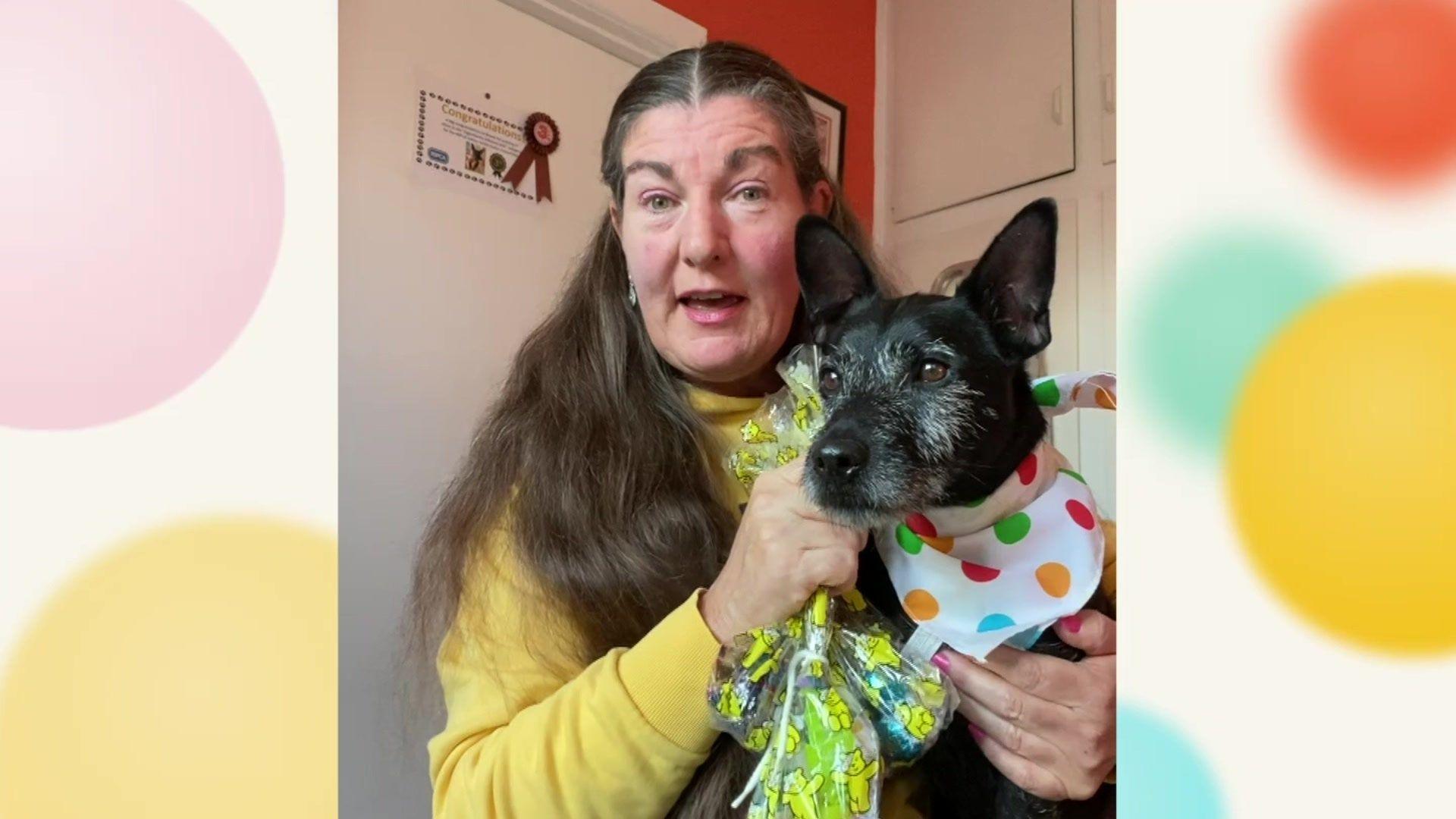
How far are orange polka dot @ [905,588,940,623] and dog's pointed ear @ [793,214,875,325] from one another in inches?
11.6

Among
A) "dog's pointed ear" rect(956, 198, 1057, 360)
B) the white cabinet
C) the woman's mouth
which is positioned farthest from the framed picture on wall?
"dog's pointed ear" rect(956, 198, 1057, 360)

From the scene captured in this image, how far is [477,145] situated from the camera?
Result: 4.47 ft

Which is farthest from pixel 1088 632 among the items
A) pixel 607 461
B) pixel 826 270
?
pixel 607 461

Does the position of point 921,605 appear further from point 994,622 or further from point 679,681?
point 679,681

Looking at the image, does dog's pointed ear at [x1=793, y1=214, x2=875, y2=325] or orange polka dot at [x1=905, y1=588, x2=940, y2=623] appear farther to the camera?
dog's pointed ear at [x1=793, y1=214, x2=875, y2=325]
